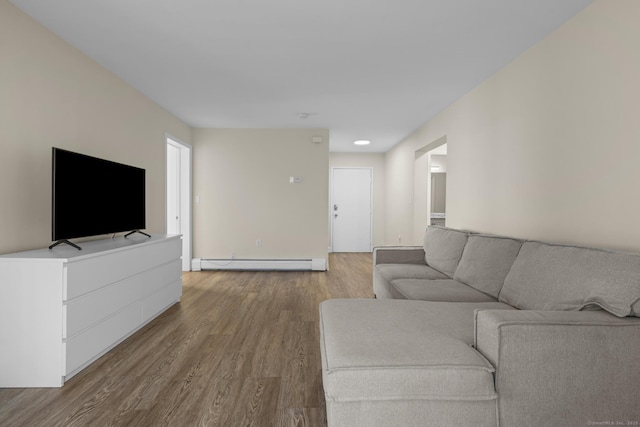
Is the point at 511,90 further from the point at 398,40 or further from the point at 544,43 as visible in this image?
the point at 398,40

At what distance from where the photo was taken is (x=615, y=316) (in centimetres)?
151

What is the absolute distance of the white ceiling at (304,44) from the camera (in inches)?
90.4

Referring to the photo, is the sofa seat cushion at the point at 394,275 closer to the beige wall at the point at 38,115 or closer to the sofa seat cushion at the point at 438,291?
the sofa seat cushion at the point at 438,291

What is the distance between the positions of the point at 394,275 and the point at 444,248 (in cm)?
63

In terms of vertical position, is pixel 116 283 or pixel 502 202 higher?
pixel 502 202

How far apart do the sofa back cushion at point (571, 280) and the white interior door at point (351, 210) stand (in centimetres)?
612

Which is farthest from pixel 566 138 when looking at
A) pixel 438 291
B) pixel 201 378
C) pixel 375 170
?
pixel 375 170

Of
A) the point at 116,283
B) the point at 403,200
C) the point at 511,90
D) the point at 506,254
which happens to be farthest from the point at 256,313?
the point at 403,200

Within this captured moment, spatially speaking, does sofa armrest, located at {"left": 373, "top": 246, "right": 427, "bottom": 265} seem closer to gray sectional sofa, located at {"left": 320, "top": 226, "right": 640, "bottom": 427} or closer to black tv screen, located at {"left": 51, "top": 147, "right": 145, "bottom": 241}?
gray sectional sofa, located at {"left": 320, "top": 226, "right": 640, "bottom": 427}

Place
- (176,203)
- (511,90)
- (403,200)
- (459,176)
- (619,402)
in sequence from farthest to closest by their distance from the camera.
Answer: (403,200) → (176,203) → (459,176) → (511,90) → (619,402)

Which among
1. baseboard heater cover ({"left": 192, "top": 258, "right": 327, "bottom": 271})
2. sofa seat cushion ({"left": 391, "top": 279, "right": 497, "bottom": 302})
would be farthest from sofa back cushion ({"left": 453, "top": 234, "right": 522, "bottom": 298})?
baseboard heater cover ({"left": 192, "top": 258, "right": 327, "bottom": 271})

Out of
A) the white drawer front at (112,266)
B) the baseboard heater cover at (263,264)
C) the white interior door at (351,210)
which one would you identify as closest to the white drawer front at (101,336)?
the white drawer front at (112,266)

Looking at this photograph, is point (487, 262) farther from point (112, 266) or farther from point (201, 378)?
point (112, 266)

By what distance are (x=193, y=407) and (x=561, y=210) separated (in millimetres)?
2664
